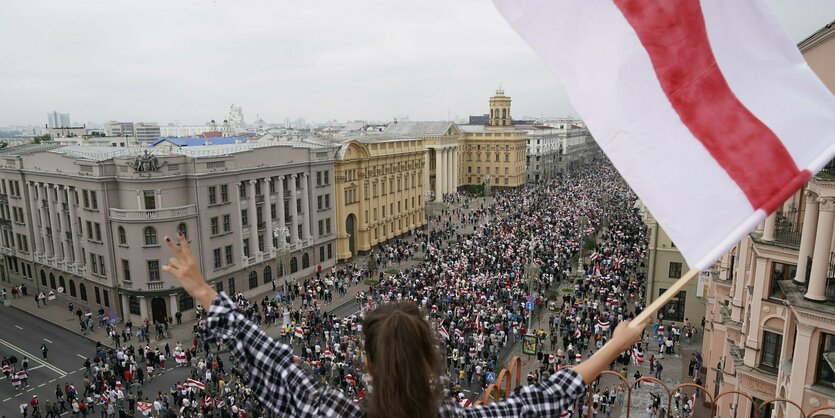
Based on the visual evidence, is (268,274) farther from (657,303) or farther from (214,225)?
(657,303)

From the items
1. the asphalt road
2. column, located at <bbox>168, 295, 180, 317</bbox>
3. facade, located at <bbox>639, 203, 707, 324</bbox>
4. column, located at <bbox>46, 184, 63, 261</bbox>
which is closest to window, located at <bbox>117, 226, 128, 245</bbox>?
column, located at <bbox>168, 295, 180, 317</bbox>

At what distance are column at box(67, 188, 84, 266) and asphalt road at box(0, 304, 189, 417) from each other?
4.51m

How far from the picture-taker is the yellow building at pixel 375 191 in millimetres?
51625

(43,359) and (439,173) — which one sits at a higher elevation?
(439,173)

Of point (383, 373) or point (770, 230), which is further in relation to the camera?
point (770, 230)

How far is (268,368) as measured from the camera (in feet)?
9.19

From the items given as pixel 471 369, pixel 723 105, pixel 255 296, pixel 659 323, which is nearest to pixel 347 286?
pixel 255 296

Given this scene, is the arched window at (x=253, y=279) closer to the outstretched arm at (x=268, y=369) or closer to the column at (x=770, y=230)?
the column at (x=770, y=230)

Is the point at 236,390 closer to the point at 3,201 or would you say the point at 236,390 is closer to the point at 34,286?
the point at 34,286

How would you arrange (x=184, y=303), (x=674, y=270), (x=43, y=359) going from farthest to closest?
1. (x=184, y=303)
2. (x=674, y=270)
3. (x=43, y=359)

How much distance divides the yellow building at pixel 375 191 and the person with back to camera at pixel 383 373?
48476 millimetres

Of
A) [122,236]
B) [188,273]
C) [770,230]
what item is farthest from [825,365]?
[122,236]

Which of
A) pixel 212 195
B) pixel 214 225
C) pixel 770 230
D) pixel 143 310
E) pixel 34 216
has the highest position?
pixel 770 230

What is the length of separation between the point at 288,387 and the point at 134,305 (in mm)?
38081
